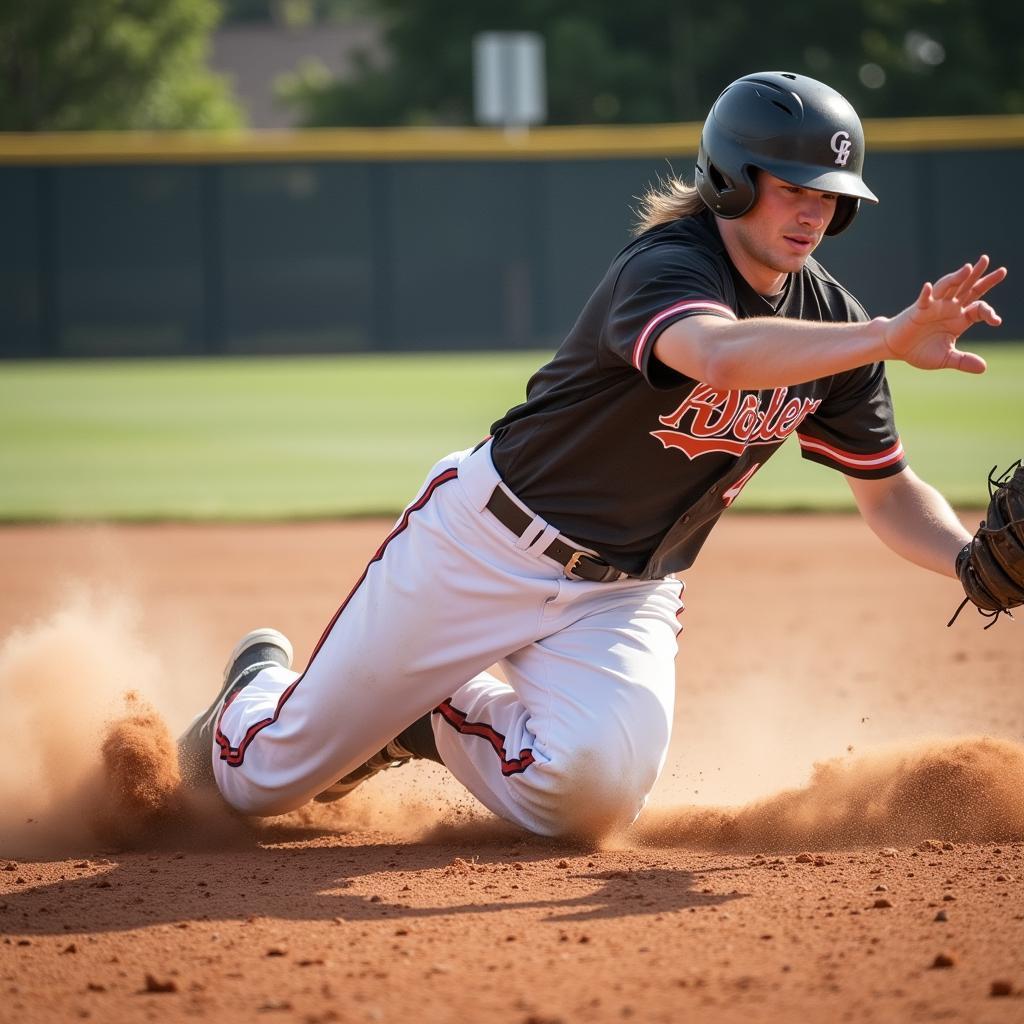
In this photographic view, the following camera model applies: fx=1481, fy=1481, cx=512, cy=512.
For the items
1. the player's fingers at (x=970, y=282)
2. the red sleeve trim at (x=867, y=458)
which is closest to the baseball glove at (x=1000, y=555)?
the red sleeve trim at (x=867, y=458)

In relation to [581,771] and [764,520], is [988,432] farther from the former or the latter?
[581,771]

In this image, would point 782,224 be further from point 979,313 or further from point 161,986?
point 161,986

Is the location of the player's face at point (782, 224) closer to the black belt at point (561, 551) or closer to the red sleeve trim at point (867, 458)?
the red sleeve trim at point (867, 458)

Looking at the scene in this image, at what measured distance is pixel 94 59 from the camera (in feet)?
86.8

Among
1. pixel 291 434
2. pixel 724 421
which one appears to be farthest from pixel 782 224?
pixel 291 434

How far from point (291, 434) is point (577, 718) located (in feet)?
27.8

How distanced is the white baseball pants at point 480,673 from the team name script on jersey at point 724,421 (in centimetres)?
31

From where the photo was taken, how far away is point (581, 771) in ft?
8.79

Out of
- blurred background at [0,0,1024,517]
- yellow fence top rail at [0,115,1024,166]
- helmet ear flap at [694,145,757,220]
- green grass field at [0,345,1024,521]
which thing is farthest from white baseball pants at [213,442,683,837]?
yellow fence top rail at [0,115,1024,166]

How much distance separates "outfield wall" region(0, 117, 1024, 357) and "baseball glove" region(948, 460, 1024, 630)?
14436 mm

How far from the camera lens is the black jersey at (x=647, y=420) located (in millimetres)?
2584

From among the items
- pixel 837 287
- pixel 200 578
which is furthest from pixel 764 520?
pixel 837 287

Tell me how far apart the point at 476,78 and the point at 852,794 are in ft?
85.6

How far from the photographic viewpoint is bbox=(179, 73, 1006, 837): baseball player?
2.65m
